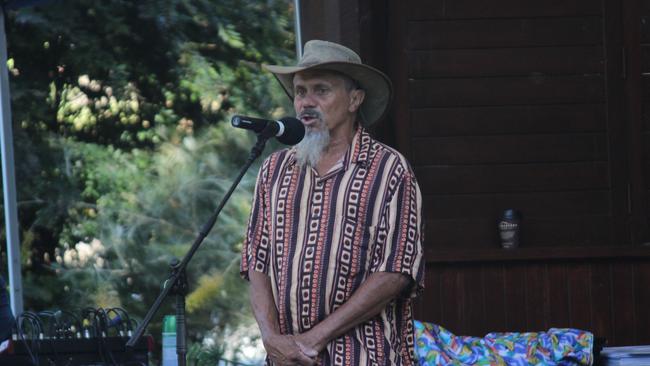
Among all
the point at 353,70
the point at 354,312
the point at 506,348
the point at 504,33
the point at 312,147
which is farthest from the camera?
the point at 504,33

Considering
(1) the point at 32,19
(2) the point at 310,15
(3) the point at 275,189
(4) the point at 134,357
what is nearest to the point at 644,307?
(2) the point at 310,15

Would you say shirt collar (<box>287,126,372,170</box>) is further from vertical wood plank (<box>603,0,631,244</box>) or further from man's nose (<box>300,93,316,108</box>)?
vertical wood plank (<box>603,0,631,244</box>)

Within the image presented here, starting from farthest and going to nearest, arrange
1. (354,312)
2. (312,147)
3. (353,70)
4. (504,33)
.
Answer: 1. (504,33)
2. (353,70)
3. (312,147)
4. (354,312)

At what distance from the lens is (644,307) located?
18.1 feet

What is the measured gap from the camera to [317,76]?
3447 millimetres

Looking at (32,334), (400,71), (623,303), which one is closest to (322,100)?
(32,334)

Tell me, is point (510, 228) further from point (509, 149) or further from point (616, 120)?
point (616, 120)

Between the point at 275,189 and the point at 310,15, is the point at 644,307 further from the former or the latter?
the point at 275,189

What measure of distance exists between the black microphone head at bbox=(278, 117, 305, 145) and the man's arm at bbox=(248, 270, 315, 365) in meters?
0.36

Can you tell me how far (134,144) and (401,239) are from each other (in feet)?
12.8

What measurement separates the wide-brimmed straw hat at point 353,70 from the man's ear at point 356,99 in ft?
0.05

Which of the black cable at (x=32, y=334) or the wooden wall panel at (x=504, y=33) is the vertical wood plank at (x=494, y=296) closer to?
the wooden wall panel at (x=504, y=33)

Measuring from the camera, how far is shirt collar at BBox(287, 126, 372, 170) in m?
3.35

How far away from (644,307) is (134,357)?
223cm
